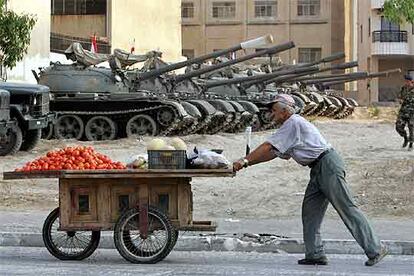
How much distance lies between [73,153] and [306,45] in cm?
6440

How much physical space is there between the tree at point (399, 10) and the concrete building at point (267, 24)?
50.8 metres

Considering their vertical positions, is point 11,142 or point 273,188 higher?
point 11,142

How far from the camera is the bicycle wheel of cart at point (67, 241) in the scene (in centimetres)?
1084

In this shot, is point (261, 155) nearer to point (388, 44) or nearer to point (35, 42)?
point (35, 42)

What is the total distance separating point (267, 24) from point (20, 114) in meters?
55.4

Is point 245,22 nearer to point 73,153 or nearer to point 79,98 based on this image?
point 79,98

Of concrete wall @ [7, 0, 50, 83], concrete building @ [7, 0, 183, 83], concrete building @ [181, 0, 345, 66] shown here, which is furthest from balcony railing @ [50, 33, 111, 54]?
concrete building @ [181, 0, 345, 66]

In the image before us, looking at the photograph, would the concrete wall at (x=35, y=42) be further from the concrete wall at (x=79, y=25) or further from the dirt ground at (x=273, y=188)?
the dirt ground at (x=273, y=188)

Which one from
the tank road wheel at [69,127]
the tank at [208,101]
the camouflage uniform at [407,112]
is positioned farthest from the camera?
the tank at [208,101]

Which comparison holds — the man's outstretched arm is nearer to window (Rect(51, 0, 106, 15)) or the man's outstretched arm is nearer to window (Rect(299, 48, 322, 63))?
window (Rect(51, 0, 106, 15))

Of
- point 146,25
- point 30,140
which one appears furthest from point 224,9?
point 30,140

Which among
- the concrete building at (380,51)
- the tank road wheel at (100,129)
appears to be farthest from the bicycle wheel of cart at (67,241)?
the concrete building at (380,51)

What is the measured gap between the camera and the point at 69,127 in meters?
28.5

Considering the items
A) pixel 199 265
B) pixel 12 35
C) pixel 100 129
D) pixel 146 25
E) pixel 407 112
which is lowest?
pixel 199 265
